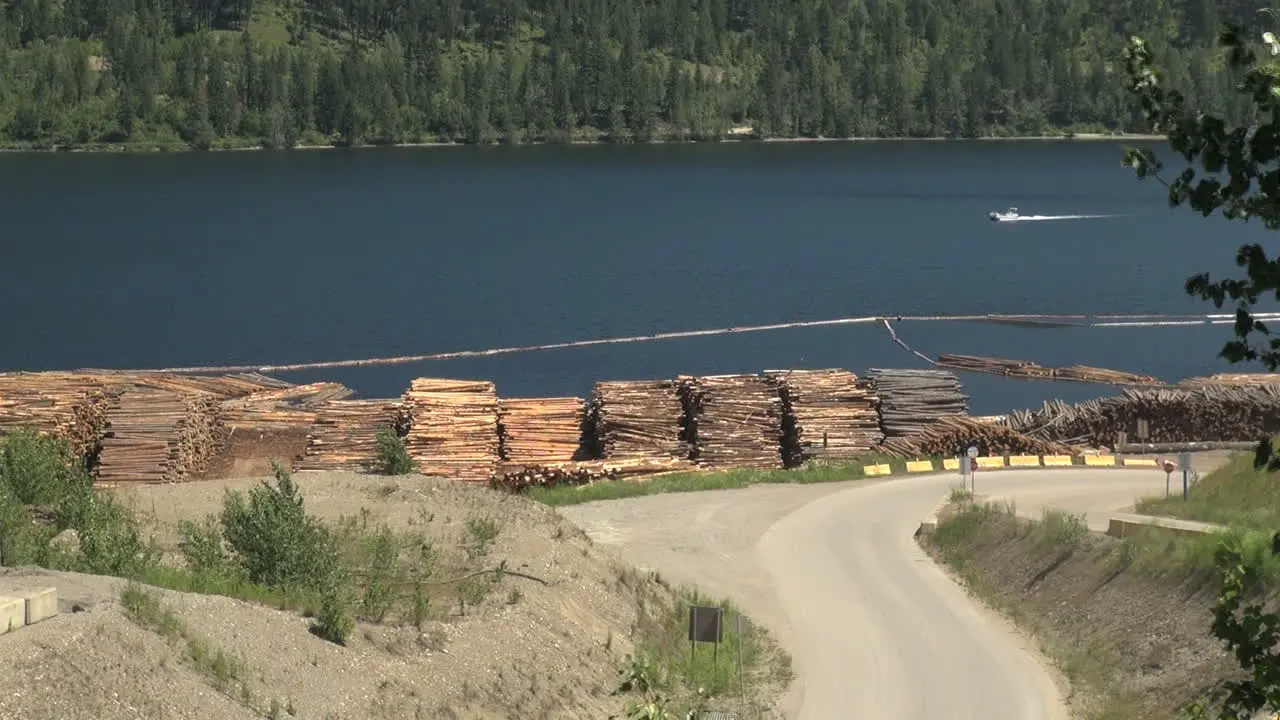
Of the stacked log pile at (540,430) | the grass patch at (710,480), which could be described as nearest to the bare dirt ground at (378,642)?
the grass patch at (710,480)

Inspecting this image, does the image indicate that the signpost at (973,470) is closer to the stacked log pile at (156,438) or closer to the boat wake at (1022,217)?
the stacked log pile at (156,438)

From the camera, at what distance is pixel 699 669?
27.1 metres

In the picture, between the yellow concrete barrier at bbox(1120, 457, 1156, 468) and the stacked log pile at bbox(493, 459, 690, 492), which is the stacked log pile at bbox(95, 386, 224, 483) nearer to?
the stacked log pile at bbox(493, 459, 690, 492)

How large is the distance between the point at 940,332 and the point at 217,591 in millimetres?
62354

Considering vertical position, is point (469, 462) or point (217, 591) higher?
point (217, 591)

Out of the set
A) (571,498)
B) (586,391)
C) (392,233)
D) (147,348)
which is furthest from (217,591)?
(392,233)

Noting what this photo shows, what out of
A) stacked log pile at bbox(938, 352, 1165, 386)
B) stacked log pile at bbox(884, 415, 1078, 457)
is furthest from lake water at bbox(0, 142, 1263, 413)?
stacked log pile at bbox(884, 415, 1078, 457)

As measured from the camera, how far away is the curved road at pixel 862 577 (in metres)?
27.5

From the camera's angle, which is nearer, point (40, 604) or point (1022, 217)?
point (40, 604)

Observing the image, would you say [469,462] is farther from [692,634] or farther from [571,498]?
[692,634]

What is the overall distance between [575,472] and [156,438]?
373 inches

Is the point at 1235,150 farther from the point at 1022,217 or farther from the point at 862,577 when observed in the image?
the point at 1022,217

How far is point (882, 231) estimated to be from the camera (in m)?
127

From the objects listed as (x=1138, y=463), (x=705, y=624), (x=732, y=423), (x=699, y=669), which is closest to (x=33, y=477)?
(x=699, y=669)
